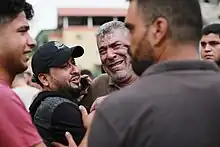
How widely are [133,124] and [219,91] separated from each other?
0.36 m

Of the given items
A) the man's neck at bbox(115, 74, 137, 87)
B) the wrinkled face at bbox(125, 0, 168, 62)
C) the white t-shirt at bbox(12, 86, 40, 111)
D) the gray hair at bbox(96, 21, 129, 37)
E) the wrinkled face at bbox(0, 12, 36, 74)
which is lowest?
the white t-shirt at bbox(12, 86, 40, 111)

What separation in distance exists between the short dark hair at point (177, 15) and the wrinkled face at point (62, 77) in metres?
1.38

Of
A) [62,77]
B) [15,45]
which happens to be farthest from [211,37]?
[15,45]

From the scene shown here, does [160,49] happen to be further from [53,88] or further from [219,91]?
[53,88]

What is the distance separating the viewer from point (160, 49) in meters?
2.27

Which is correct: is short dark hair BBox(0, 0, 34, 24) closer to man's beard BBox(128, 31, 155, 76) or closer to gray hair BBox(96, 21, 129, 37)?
man's beard BBox(128, 31, 155, 76)

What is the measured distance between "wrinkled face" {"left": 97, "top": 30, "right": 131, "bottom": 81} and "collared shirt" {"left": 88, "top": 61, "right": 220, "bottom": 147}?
197 centimetres

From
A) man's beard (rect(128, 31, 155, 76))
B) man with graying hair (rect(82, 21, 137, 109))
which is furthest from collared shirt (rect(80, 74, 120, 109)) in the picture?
man's beard (rect(128, 31, 155, 76))

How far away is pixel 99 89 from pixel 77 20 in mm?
31426

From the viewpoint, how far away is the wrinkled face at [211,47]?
5.25 metres

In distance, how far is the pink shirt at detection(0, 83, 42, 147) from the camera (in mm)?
2552

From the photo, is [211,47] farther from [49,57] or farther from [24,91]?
[49,57]

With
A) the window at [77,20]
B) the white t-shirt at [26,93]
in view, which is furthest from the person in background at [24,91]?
the window at [77,20]

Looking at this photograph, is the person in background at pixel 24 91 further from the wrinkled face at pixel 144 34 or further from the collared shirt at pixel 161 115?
the collared shirt at pixel 161 115
